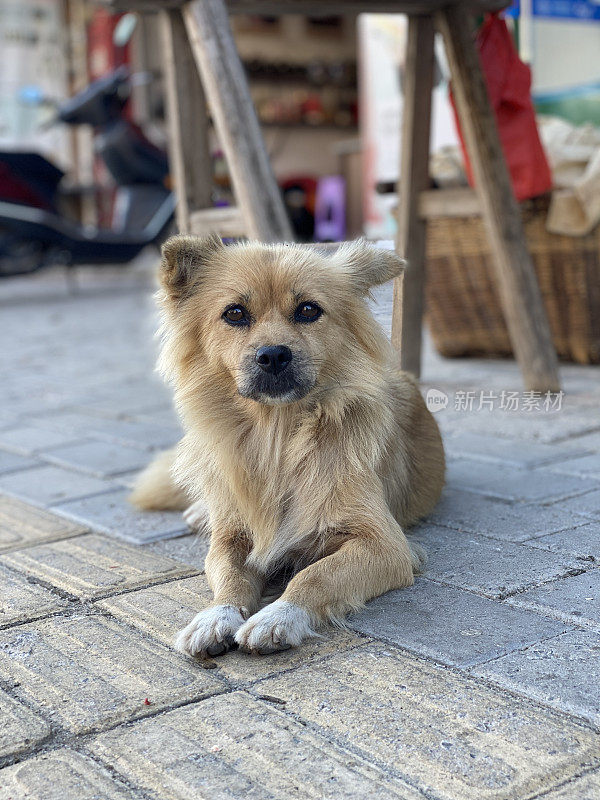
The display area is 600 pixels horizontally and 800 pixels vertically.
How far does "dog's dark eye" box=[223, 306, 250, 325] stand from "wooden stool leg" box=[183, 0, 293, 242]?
1460 millimetres

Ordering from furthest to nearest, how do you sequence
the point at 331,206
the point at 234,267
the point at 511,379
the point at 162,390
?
the point at 331,206
the point at 162,390
the point at 511,379
the point at 234,267

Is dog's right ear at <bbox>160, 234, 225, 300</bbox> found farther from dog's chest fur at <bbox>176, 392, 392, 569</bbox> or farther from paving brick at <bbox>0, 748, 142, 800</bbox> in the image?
paving brick at <bbox>0, 748, 142, 800</bbox>

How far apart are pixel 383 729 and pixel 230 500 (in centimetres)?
99

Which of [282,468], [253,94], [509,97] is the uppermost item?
[253,94]

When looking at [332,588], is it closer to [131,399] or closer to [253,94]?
[131,399]

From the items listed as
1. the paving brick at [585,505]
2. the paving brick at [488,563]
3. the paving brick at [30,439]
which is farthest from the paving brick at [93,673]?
the paving brick at [30,439]

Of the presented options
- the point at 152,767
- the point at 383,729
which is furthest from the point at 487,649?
the point at 152,767

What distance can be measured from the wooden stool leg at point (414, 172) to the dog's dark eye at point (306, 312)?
2.02m

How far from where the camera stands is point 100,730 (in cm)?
169

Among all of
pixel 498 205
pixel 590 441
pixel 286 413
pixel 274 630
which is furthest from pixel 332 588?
pixel 498 205

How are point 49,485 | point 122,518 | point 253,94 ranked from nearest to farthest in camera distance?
point 122,518 → point 49,485 → point 253,94

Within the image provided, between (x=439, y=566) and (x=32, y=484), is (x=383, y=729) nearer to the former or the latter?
(x=439, y=566)

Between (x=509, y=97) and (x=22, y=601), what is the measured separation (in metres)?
3.33

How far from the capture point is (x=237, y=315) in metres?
2.42
